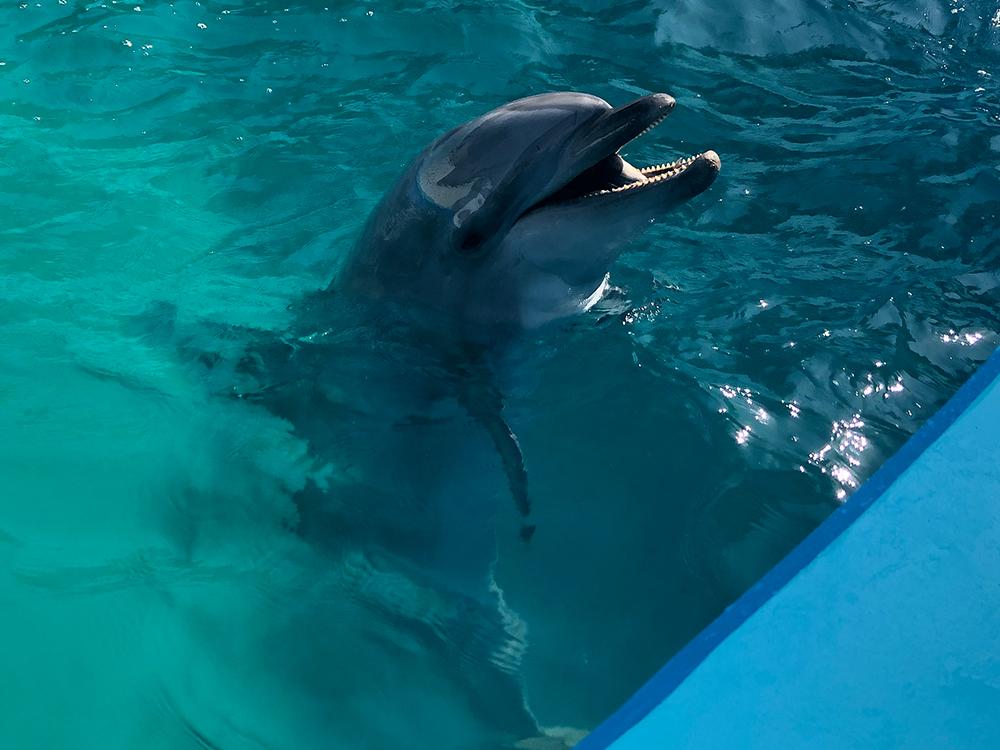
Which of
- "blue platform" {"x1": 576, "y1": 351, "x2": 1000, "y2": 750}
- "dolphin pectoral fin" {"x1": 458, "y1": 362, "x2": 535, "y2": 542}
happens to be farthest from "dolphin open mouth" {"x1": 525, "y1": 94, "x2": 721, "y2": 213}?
"blue platform" {"x1": 576, "y1": 351, "x2": 1000, "y2": 750}

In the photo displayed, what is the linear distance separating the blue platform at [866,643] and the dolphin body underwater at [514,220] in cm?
143

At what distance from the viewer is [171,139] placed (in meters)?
7.72

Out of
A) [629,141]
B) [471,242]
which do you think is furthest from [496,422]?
[629,141]

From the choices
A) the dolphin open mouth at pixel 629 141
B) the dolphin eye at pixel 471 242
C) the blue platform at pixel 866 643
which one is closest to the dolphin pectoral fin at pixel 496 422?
the dolphin eye at pixel 471 242

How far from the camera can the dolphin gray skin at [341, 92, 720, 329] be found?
14.0ft

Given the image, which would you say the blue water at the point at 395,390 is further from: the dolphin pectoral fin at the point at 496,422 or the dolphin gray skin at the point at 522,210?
the dolphin gray skin at the point at 522,210

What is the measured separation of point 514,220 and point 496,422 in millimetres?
1038

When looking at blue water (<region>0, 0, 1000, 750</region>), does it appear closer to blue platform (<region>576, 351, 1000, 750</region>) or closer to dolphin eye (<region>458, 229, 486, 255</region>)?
dolphin eye (<region>458, 229, 486, 255</region>)

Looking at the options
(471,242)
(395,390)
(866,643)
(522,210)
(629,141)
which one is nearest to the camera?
(866,643)

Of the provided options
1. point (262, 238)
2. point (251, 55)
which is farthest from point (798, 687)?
point (251, 55)

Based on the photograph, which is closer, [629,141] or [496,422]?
[629,141]

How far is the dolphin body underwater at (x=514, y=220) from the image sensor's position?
14.1 ft

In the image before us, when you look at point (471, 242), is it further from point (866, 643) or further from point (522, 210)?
point (866, 643)

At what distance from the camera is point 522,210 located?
4.59 metres
